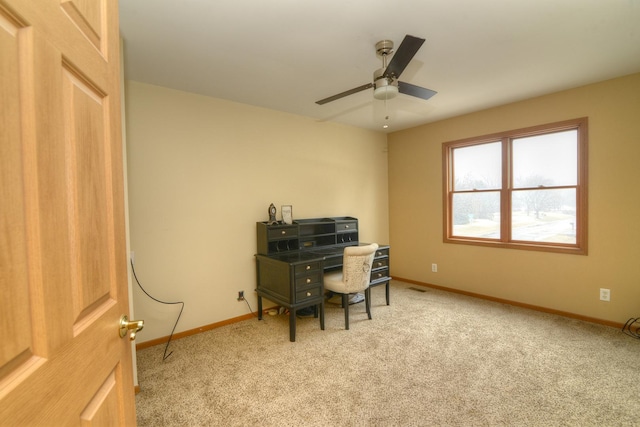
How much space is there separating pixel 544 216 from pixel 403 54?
3.05 metres

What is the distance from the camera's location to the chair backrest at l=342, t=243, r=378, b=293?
3043 millimetres

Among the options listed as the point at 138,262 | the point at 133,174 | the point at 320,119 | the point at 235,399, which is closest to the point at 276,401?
the point at 235,399

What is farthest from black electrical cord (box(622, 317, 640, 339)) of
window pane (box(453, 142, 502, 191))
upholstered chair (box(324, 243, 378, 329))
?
upholstered chair (box(324, 243, 378, 329))

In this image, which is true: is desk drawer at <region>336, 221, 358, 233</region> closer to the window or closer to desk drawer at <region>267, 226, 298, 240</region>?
desk drawer at <region>267, 226, 298, 240</region>

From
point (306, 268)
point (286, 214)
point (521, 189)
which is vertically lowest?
point (306, 268)

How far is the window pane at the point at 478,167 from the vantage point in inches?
155

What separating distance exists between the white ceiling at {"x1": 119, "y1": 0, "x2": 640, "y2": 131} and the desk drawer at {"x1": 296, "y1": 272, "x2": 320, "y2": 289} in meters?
2.00

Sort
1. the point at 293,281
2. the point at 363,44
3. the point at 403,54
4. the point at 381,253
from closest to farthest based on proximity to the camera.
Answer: the point at 403,54 → the point at 363,44 → the point at 293,281 → the point at 381,253

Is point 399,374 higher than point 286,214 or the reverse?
the reverse

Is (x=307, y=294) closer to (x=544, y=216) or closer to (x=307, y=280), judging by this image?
(x=307, y=280)

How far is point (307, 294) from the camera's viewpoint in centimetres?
300

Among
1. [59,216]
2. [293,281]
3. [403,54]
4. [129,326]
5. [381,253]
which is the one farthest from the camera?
[381,253]

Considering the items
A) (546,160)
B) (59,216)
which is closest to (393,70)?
(59,216)

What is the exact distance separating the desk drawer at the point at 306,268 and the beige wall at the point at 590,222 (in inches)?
94.2
